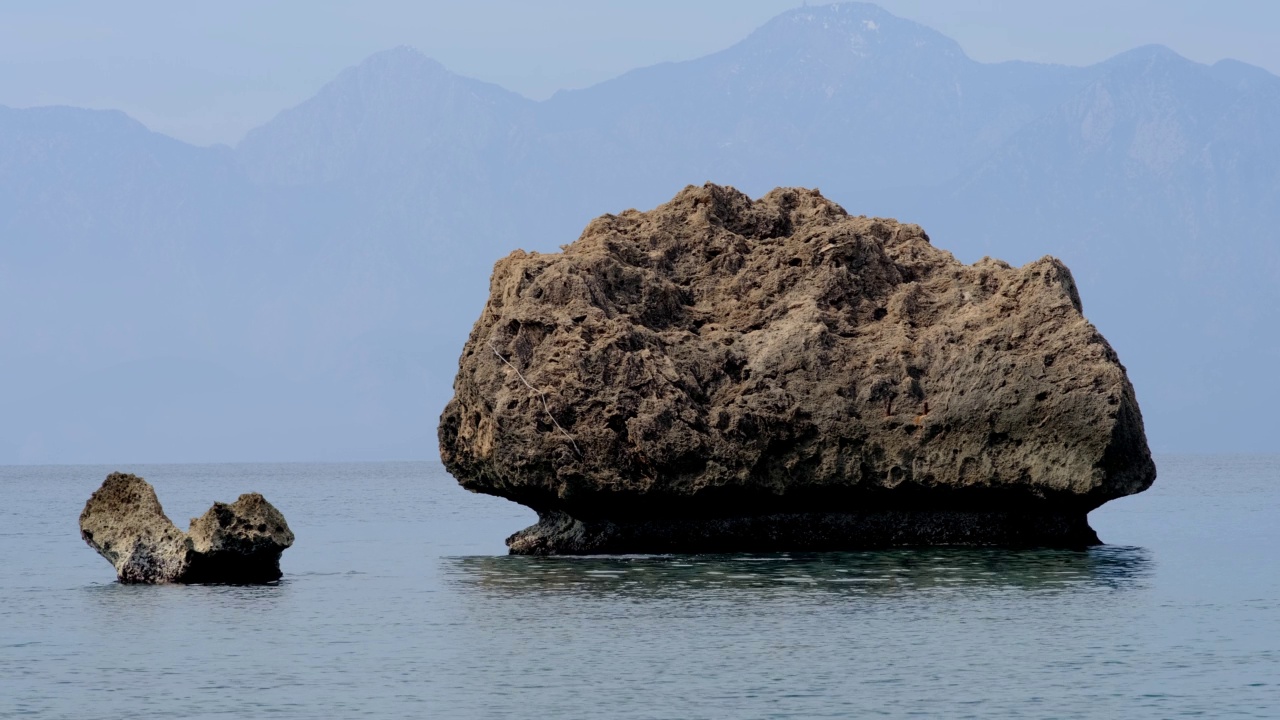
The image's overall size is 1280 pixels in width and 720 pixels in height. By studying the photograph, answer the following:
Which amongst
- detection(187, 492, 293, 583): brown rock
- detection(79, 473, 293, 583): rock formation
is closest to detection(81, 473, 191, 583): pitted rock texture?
detection(79, 473, 293, 583): rock formation

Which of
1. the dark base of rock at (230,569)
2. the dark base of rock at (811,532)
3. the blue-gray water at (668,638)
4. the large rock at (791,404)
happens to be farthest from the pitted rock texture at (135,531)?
the dark base of rock at (811,532)

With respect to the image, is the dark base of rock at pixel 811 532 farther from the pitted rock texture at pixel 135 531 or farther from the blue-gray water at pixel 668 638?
the pitted rock texture at pixel 135 531

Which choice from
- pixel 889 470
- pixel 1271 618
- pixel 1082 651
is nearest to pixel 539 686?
pixel 1082 651

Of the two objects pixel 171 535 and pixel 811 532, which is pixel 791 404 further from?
pixel 171 535

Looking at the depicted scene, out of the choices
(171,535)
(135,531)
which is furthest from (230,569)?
(135,531)

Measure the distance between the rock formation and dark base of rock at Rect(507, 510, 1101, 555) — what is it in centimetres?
661

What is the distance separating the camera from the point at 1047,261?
35.0m

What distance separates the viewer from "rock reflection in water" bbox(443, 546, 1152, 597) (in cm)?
2933

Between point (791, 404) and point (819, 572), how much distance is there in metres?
3.53

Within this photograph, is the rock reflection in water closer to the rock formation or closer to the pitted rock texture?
the rock formation

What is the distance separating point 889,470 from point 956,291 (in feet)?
14.5

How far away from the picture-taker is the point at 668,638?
Result: 79.5 feet

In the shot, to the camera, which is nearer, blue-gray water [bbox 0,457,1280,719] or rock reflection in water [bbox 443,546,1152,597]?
blue-gray water [bbox 0,457,1280,719]

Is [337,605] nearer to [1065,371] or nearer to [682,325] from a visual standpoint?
[682,325]
